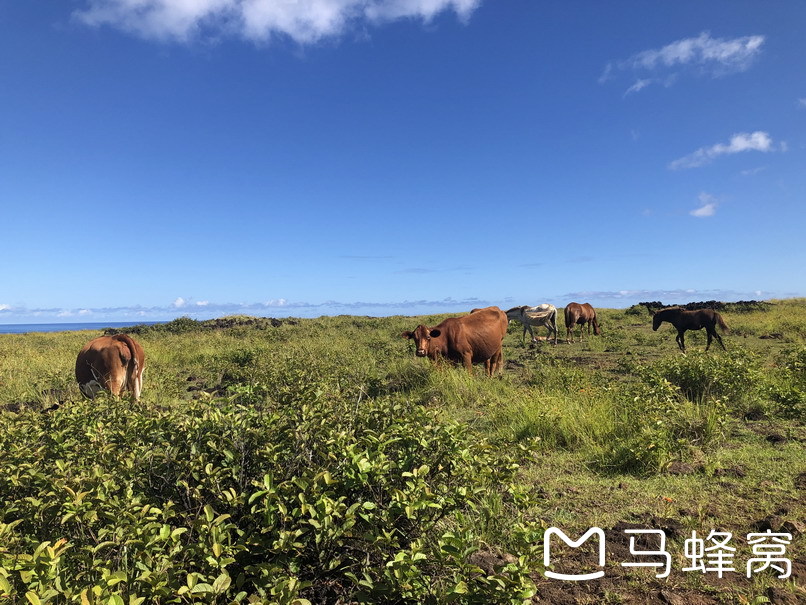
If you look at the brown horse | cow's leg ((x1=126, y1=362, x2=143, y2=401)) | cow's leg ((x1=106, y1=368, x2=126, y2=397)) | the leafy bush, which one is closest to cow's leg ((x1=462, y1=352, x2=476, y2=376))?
cow's leg ((x1=126, y1=362, x2=143, y2=401))

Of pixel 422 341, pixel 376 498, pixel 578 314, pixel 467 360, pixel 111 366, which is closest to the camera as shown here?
pixel 376 498

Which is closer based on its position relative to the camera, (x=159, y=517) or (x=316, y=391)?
(x=159, y=517)

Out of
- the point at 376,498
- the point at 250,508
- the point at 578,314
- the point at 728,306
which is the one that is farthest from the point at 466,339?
the point at 728,306

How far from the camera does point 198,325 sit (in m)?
27.4

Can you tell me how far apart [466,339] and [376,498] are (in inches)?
343

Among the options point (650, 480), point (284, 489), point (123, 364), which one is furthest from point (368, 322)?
point (284, 489)

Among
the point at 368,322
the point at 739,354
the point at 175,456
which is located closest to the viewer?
the point at 175,456

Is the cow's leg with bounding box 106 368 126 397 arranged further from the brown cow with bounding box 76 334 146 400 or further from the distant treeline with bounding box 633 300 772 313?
the distant treeline with bounding box 633 300 772 313

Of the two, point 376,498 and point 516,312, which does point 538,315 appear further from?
point 376,498

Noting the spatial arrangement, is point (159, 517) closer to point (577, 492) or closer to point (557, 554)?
point (557, 554)

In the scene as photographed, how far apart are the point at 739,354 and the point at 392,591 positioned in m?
9.91

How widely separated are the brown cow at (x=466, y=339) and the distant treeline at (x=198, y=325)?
16059 mm

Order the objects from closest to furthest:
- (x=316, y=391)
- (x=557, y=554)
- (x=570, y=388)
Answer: (x=557, y=554), (x=316, y=391), (x=570, y=388)

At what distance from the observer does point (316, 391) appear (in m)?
3.89
